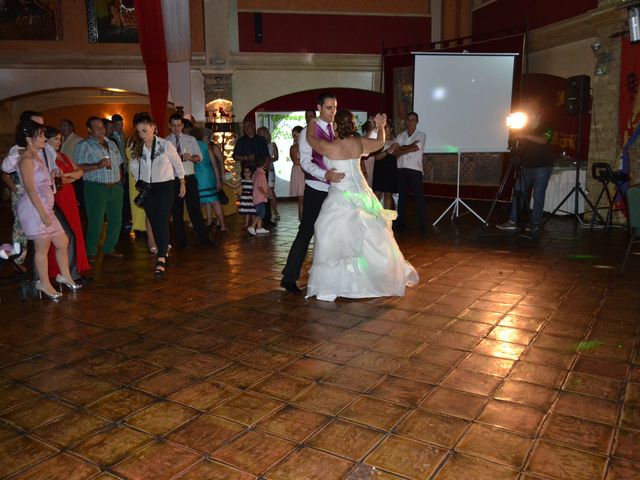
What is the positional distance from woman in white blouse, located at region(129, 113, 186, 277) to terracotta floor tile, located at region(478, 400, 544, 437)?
11.2 ft

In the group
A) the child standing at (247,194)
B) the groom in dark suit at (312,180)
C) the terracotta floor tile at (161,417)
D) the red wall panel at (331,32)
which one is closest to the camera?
the terracotta floor tile at (161,417)

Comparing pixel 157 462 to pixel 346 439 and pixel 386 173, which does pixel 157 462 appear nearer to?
pixel 346 439

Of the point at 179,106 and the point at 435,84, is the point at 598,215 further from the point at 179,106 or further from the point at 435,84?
the point at 179,106

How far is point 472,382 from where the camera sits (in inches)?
110

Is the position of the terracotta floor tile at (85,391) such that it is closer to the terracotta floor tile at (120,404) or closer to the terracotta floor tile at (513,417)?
the terracotta floor tile at (120,404)

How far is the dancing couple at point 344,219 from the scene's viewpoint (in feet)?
13.3

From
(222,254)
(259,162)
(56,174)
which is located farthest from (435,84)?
(56,174)

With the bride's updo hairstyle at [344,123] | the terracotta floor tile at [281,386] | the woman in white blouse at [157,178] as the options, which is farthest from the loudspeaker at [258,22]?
the terracotta floor tile at [281,386]

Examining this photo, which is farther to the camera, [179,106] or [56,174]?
[179,106]

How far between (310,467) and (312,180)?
2541 millimetres

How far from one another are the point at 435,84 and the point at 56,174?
5.77m

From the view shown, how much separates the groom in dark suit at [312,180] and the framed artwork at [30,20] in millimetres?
9230

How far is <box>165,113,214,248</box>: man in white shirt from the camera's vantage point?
6180 millimetres

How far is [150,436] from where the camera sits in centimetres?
235
